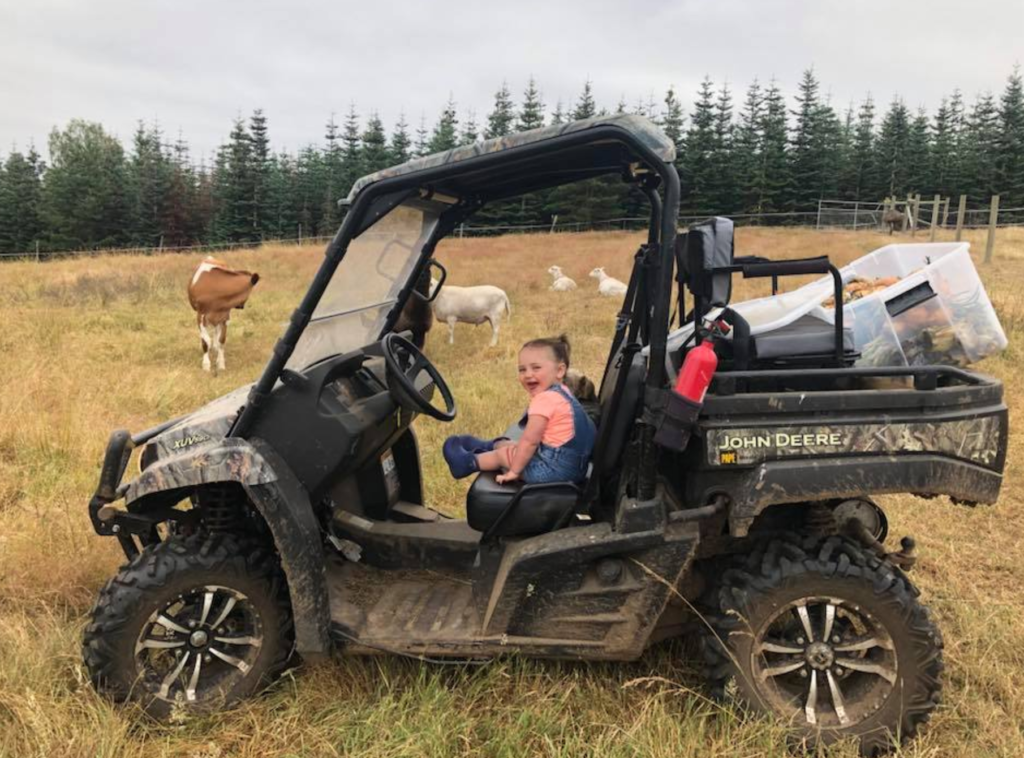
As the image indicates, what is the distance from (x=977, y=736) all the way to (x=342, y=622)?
2.51m

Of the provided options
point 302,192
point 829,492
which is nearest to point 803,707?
point 829,492

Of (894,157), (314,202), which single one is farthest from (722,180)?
(314,202)

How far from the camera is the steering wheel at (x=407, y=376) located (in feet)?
10.2

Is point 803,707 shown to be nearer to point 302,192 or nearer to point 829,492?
point 829,492

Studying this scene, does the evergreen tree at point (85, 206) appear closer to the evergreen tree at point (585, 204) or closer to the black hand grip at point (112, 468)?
the evergreen tree at point (585, 204)

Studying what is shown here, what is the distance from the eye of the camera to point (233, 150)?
60.5 m

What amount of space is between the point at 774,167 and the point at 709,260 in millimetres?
58863

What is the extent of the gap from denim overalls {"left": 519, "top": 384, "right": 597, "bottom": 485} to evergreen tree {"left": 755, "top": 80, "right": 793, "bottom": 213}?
56.0m

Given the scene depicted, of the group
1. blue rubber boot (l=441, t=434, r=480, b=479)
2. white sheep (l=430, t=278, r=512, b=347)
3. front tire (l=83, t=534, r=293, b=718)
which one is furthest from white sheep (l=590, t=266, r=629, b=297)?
front tire (l=83, t=534, r=293, b=718)

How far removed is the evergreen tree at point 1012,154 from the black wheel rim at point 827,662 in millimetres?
61299

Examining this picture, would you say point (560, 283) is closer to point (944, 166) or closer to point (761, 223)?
point (761, 223)

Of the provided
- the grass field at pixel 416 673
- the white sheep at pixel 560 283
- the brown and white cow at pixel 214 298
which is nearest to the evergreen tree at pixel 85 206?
the white sheep at pixel 560 283

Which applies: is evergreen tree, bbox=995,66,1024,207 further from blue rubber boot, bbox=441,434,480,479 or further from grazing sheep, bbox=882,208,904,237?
blue rubber boot, bbox=441,434,480,479

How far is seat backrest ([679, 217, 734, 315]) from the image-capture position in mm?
2848
